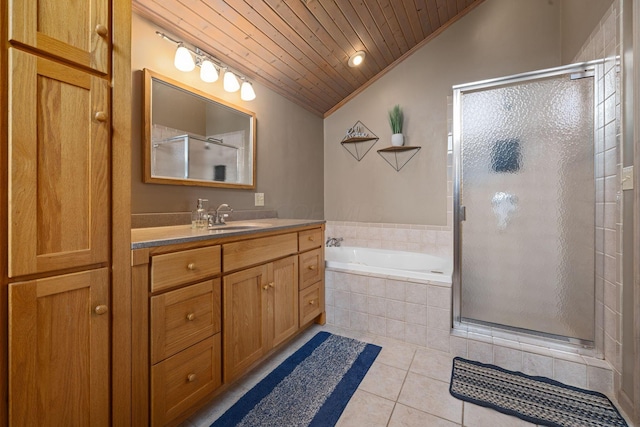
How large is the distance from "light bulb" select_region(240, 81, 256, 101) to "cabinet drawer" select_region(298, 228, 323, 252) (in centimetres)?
113

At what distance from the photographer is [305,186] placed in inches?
119

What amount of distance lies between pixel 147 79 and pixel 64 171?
990mm

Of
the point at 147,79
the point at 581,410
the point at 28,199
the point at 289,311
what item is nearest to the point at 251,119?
the point at 147,79

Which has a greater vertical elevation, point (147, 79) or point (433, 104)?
point (433, 104)

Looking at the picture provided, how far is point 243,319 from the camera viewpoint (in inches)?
58.9

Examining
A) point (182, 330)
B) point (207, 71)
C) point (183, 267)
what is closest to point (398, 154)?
point (207, 71)

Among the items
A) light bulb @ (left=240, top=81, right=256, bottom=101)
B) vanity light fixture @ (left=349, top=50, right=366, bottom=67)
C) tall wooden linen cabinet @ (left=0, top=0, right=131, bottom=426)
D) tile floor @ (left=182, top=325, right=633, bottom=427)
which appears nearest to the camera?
tall wooden linen cabinet @ (left=0, top=0, right=131, bottom=426)

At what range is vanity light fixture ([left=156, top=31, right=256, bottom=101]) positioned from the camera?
170 cm

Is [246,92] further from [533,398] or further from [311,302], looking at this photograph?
[533,398]

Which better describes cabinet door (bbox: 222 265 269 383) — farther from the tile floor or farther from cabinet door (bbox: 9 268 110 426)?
cabinet door (bbox: 9 268 110 426)

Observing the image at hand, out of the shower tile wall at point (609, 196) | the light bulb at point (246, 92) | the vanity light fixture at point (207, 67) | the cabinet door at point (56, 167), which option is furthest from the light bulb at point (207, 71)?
the shower tile wall at point (609, 196)

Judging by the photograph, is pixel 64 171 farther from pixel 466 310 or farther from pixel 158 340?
pixel 466 310

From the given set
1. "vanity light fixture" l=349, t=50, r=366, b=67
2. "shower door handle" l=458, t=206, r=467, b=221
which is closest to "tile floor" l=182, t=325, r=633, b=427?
"shower door handle" l=458, t=206, r=467, b=221

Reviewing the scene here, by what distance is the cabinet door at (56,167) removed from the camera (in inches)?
29.5
